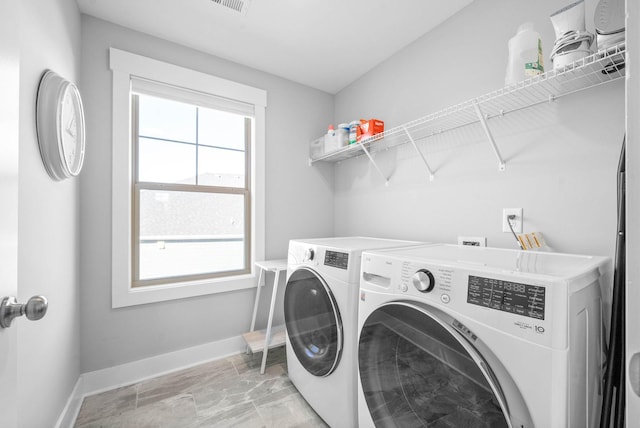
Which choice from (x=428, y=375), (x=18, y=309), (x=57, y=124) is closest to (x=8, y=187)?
(x=18, y=309)

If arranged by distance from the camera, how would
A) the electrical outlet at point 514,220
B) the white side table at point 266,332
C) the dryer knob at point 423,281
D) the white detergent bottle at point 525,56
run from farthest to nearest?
the white side table at point 266,332, the electrical outlet at point 514,220, the white detergent bottle at point 525,56, the dryer knob at point 423,281

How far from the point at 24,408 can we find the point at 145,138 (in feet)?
5.32

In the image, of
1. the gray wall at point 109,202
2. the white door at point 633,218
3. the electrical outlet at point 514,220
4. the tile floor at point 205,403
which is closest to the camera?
the white door at point 633,218

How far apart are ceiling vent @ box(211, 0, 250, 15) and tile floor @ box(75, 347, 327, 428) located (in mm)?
2418

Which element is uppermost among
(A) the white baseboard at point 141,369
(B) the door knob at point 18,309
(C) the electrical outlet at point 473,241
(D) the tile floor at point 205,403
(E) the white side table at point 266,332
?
(C) the electrical outlet at point 473,241

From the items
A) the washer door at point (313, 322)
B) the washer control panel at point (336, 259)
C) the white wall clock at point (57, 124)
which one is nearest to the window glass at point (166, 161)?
the white wall clock at point (57, 124)

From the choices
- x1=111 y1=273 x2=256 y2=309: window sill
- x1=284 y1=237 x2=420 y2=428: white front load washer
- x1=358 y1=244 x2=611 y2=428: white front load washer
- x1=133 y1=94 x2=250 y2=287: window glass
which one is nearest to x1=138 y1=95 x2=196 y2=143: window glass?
x1=133 y1=94 x2=250 y2=287: window glass

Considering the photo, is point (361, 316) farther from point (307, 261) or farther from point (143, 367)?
point (143, 367)

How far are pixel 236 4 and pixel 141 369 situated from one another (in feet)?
8.11

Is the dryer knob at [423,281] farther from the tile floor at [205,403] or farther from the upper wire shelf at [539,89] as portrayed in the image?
the tile floor at [205,403]

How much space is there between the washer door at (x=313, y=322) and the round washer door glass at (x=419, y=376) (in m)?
0.24

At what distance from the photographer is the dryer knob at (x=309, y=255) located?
149 cm

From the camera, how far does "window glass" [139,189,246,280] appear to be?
1958 millimetres

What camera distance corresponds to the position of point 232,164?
2.31 metres
